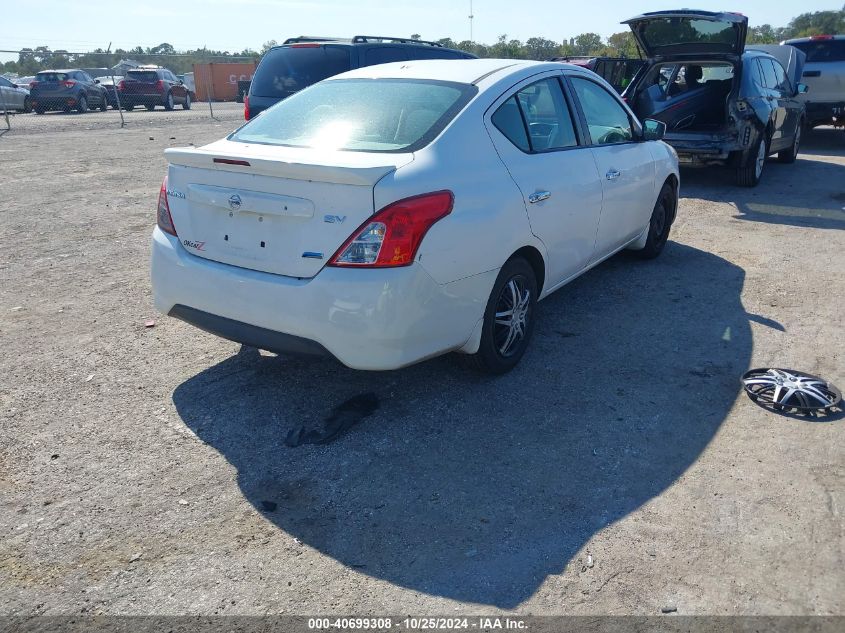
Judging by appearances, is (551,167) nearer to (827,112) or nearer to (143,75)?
(827,112)

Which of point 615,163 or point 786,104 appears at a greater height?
point 786,104

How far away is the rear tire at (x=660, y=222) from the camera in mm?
6398

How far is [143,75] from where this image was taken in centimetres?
2867

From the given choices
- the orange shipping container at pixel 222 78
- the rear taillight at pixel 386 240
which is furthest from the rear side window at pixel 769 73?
the orange shipping container at pixel 222 78

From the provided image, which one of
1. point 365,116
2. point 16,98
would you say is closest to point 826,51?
point 365,116

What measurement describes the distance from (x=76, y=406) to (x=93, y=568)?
1.42 metres

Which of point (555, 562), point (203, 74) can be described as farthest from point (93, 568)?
point (203, 74)

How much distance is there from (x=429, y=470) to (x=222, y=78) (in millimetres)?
45808

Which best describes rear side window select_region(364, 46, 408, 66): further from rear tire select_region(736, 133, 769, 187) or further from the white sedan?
rear tire select_region(736, 133, 769, 187)

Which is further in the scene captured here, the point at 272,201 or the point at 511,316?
the point at 511,316

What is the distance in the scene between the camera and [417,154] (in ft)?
11.8

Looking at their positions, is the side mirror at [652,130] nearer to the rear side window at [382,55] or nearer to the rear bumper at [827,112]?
the rear side window at [382,55]

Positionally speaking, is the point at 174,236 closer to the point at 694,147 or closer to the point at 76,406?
the point at 76,406

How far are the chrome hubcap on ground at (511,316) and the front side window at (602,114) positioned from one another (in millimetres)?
1484
